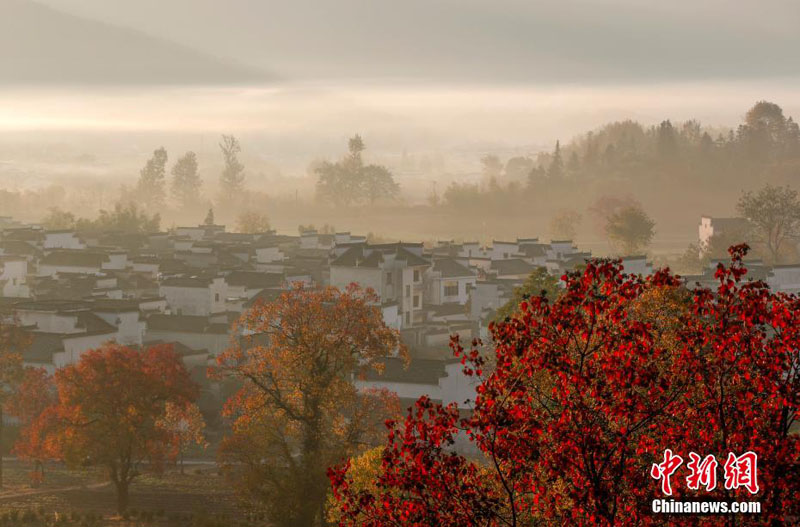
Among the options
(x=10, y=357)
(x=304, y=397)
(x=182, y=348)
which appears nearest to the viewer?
(x=304, y=397)

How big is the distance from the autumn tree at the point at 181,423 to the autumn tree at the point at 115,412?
0.19 metres

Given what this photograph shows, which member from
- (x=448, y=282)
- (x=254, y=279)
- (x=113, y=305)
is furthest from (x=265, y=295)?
(x=448, y=282)

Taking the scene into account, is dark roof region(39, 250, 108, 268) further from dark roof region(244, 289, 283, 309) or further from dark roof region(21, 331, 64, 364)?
dark roof region(21, 331, 64, 364)

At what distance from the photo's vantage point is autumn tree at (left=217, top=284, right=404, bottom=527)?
90.5ft

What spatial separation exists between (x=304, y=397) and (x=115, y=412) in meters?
7.34

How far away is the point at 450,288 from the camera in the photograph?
64.6 m

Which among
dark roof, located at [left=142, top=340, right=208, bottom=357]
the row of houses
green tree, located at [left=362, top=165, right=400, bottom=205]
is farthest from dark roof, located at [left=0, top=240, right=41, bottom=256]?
green tree, located at [left=362, top=165, right=400, bottom=205]

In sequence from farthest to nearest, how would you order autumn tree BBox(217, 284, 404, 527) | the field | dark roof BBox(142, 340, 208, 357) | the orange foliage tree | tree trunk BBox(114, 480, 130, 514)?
dark roof BBox(142, 340, 208, 357)
the orange foliage tree
tree trunk BBox(114, 480, 130, 514)
the field
autumn tree BBox(217, 284, 404, 527)

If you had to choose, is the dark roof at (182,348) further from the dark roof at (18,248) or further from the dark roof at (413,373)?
the dark roof at (18,248)

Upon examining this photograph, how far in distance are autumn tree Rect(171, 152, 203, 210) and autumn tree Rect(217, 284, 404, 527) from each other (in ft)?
431

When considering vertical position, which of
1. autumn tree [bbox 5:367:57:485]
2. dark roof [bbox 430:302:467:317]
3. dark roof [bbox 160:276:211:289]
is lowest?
autumn tree [bbox 5:367:57:485]

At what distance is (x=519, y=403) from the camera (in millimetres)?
11875

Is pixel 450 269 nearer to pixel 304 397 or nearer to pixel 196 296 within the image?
pixel 196 296

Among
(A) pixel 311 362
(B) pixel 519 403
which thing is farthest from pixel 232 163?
(B) pixel 519 403
